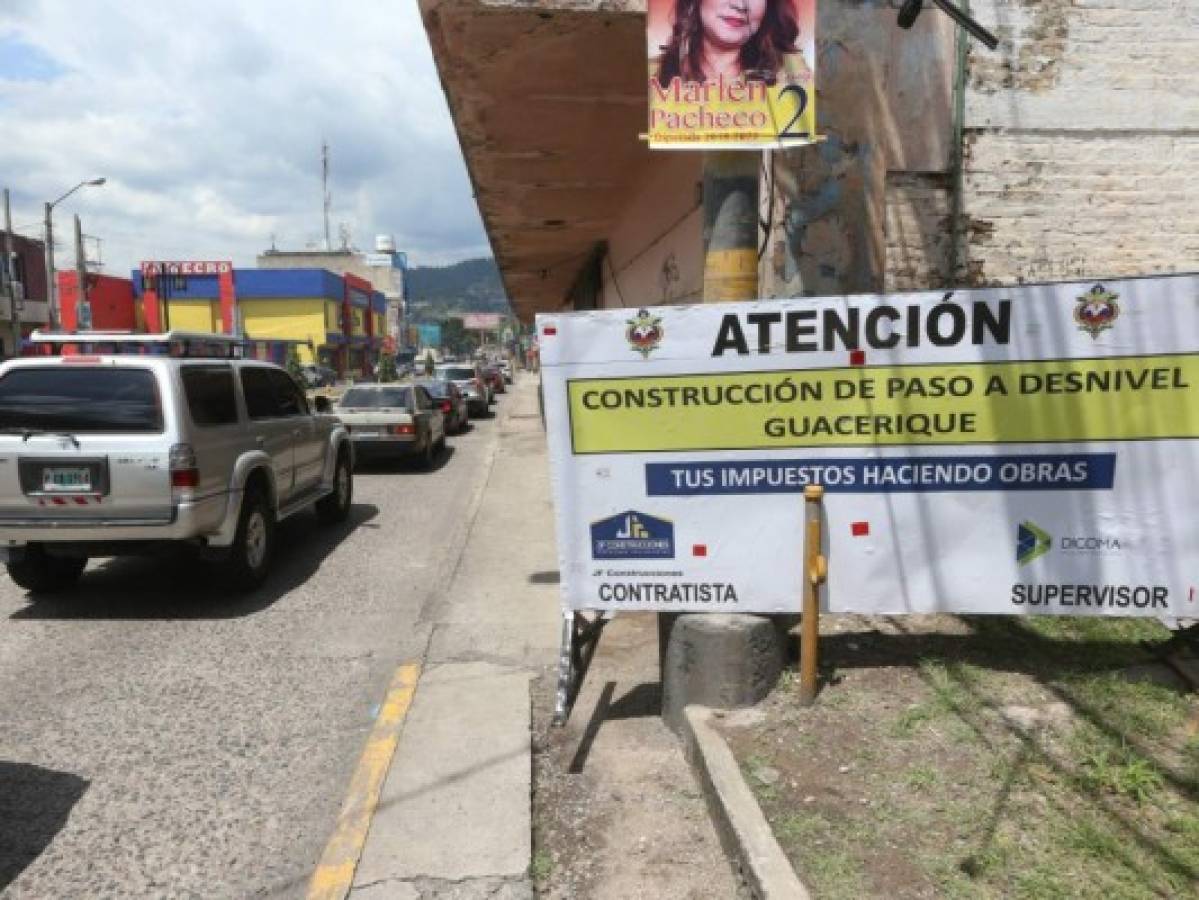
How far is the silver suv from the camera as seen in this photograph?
6148 millimetres

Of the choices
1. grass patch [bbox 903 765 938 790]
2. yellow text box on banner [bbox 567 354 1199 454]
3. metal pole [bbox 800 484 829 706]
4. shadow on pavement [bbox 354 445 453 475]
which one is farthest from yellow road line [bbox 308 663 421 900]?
shadow on pavement [bbox 354 445 453 475]

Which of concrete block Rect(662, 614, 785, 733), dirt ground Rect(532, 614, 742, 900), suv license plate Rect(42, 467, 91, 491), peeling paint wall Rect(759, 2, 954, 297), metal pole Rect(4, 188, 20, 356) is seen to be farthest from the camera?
metal pole Rect(4, 188, 20, 356)

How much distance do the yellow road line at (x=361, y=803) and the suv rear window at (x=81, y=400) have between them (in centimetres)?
290

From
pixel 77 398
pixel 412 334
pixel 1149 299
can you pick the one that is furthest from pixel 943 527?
pixel 412 334

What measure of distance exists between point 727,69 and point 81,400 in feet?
16.5

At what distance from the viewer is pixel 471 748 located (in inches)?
168

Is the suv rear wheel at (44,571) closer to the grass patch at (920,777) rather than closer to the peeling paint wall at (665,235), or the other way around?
the peeling paint wall at (665,235)

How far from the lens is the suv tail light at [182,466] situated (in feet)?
20.3

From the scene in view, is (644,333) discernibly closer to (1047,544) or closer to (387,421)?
(1047,544)

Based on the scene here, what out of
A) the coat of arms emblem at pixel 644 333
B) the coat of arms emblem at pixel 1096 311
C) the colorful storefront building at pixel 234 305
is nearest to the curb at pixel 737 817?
the coat of arms emblem at pixel 644 333

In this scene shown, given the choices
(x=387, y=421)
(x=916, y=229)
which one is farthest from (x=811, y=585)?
(x=387, y=421)

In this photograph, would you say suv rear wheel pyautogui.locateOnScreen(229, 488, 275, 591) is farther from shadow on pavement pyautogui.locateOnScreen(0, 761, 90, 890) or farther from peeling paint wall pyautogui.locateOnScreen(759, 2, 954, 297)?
peeling paint wall pyautogui.locateOnScreen(759, 2, 954, 297)

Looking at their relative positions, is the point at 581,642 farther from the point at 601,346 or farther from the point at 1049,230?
the point at 1049,230

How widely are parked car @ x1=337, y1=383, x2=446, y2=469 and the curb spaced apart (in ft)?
35.9
